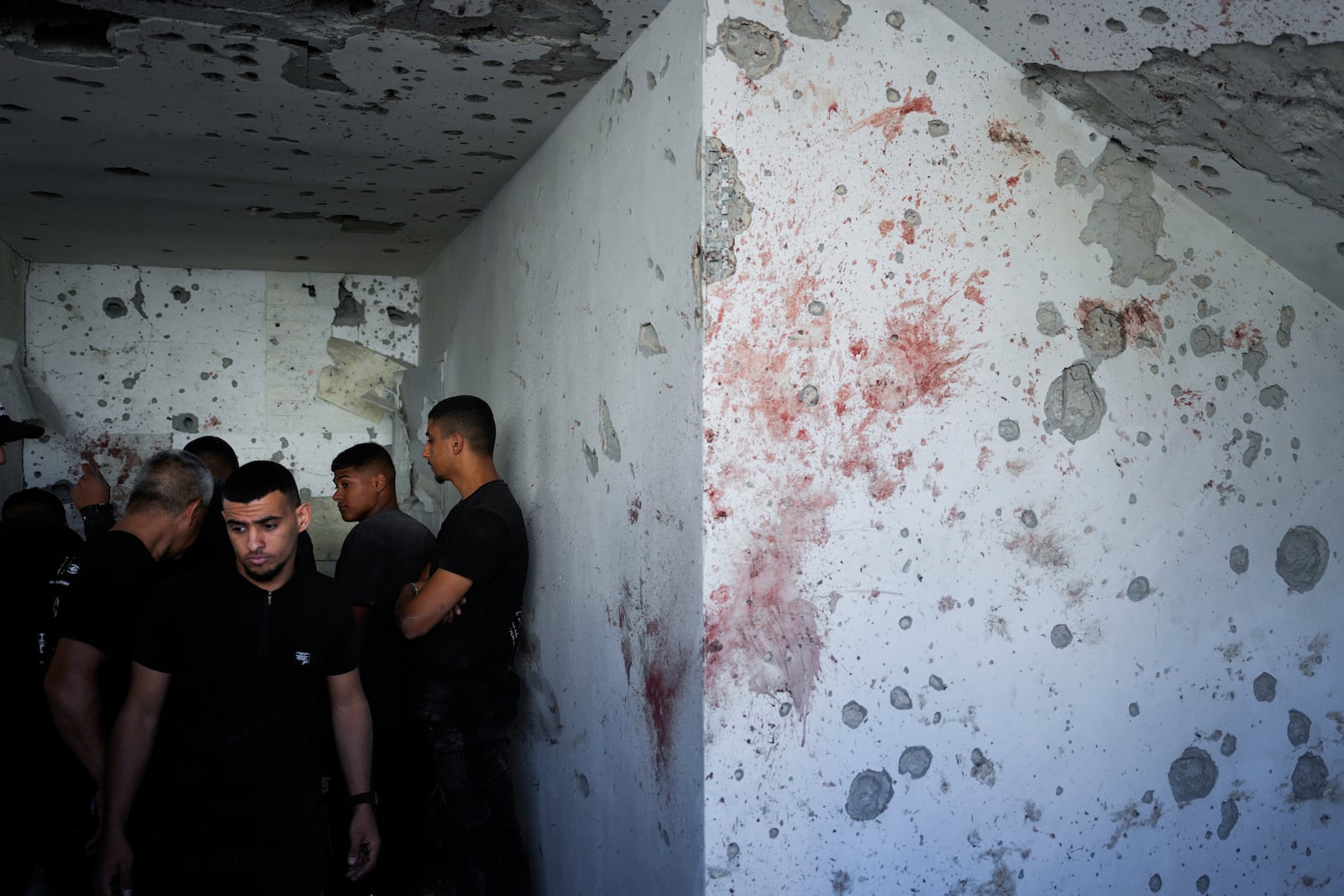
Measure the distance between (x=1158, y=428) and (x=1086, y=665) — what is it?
0.56m

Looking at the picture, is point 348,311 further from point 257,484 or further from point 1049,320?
point 1049,320

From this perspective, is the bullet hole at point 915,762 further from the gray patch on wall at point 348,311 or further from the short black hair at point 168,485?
the gray patch on wall at point 348,311

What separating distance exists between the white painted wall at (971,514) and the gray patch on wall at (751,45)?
3 cm

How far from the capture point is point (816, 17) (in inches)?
76.0

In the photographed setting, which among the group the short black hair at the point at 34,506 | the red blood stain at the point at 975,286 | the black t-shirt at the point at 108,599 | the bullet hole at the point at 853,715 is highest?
the red blood stain at the point at 975,286

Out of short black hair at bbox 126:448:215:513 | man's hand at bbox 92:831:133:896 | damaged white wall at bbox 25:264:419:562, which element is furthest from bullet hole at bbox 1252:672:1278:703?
damaged white wall at bbox 25:264:419:562

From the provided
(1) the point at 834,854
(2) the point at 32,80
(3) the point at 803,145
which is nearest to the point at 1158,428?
(3) the point at 803,145

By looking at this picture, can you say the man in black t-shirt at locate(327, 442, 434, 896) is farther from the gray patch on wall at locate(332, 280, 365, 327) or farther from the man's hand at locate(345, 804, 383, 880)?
the gray patch on wall at locate(332, 280, 365, 327)

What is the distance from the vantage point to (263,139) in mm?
Answer: 3033

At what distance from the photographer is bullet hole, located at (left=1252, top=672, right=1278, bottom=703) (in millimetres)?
2287

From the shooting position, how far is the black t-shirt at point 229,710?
203cm

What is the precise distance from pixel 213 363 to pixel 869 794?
4460 millimetres

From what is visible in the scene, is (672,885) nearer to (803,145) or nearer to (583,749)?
(583,749)

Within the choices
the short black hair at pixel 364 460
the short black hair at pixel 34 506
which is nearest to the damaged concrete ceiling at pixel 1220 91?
the short black hair at pixel 364 460
